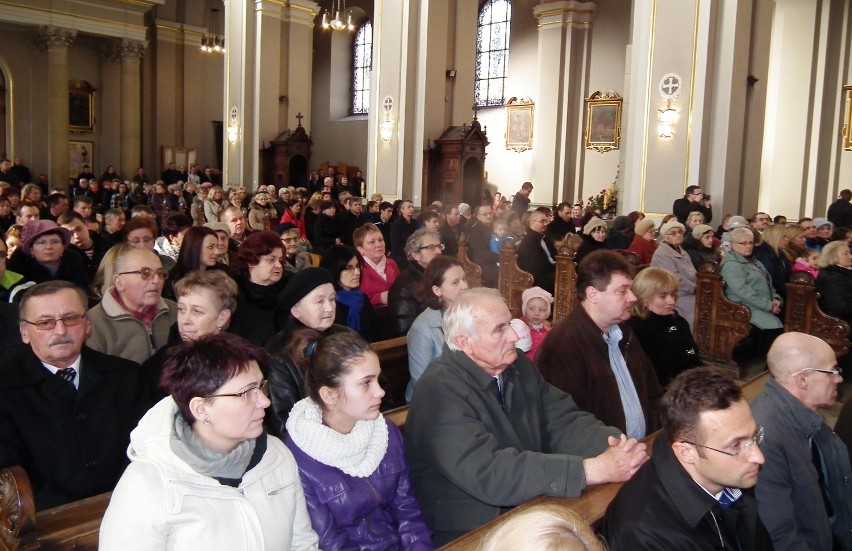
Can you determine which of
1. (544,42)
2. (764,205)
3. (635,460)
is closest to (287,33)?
(544,42)

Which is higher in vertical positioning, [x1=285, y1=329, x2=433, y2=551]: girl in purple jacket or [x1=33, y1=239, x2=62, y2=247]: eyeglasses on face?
[x1=33, y1=239, x2=62, y2=247]: eyeglasses on face

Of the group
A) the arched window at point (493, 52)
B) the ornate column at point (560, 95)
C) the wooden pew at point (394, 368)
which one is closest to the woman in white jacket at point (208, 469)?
the wooden pew at point (394, 368)

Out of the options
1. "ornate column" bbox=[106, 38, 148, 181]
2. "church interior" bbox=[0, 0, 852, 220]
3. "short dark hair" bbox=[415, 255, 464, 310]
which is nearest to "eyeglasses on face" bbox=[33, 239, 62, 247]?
"short dark hair" bbox=[415, 255, 464, 310]

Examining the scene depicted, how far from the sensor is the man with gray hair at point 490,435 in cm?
247

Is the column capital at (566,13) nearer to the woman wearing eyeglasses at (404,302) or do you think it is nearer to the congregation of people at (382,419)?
the woman wearing eyeglasses at (404,302)

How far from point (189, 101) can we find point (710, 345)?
20.7m

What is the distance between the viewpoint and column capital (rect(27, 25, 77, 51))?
19.7 m

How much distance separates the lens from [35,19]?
63.6ft

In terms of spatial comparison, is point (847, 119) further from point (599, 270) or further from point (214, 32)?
point (214, 32)

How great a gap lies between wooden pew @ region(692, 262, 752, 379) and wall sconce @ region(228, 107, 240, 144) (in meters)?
14.1

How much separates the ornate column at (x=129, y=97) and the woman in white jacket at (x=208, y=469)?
2178 centimetres

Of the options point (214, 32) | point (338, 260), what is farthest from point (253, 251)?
point (214, 32)

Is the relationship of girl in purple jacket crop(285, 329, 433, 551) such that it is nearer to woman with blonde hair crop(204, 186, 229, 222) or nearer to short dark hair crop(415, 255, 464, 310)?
short dark hair crop(415, 255, 464, 310)

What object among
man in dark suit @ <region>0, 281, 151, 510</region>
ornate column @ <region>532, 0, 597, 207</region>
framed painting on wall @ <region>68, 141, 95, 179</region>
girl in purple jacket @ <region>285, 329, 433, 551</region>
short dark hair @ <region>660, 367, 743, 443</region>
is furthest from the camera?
framed painting on wall @ <region>68, 141, 95, 179</region>
